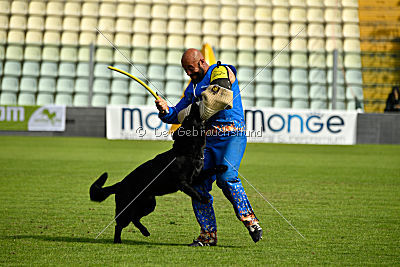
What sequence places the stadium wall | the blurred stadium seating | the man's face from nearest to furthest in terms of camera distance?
the man's face → the stadium wall → the blurred stadium seating

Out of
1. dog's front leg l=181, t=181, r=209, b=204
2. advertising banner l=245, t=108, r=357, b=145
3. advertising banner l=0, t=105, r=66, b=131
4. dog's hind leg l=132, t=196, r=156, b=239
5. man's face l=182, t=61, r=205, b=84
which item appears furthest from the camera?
advertising banner l=0, t=105, r=66, b=131

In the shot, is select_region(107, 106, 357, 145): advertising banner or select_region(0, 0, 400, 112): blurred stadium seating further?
select_region(0, 0, 400, 112): blurred stadium seating

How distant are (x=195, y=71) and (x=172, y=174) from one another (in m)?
0.85

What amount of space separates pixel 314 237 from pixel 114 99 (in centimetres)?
1653

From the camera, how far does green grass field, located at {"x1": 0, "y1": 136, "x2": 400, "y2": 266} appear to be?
176 inches

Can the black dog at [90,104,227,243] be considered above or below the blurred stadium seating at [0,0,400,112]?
below

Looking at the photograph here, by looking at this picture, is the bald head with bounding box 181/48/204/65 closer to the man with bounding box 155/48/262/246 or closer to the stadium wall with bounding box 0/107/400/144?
the man with bounding box 155/48/262/246

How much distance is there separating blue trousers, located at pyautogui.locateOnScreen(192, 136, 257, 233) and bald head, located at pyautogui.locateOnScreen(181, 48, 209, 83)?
517 millimetres

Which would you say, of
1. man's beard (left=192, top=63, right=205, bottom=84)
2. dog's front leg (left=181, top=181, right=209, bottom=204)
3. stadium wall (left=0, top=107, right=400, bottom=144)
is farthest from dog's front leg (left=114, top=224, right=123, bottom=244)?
stadium wall (left=0, top=107, right=400, bottom=144)

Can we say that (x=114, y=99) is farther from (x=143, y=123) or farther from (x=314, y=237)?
(x=314, y=237)

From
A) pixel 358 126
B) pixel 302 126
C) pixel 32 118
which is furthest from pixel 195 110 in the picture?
pixel 32 118

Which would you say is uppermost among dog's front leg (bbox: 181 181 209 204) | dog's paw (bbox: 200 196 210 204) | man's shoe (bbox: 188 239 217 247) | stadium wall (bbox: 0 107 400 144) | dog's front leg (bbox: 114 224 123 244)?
stadium wall (bbox: 0 107 400 144)

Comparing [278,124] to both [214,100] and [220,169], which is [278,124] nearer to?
[220,169]

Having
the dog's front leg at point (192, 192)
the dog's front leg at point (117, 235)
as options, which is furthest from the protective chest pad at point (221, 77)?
the dog's front leg at point (117, 235)
